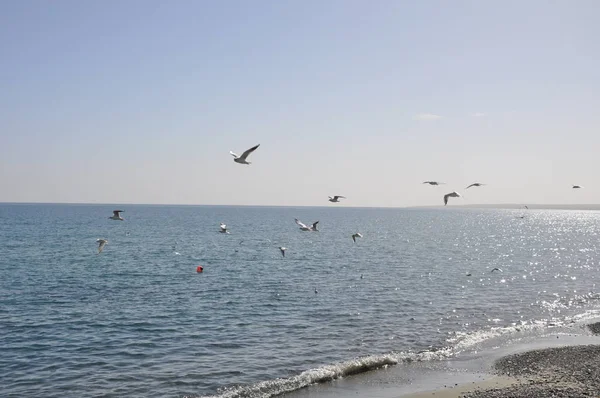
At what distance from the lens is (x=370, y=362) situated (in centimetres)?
2748

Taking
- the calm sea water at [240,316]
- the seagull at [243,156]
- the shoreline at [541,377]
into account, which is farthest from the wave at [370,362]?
the seagull at [243,156]

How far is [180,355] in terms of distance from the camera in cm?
2848

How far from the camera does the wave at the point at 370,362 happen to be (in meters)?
23.8

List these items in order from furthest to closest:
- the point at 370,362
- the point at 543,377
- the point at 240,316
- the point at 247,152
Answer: the point at 240,316 → the point at 370,362 → the point at 543,377 → the point at 247,152

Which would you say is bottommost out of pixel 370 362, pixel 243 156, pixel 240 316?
pixel 370 362

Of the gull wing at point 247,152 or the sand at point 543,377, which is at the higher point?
the gull wing at point 247,152

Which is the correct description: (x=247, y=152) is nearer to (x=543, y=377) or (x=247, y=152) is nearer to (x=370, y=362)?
(x=370, y=362)

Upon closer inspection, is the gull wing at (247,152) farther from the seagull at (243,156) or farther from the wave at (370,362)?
the wave at (370,362)

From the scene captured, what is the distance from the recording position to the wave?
23.8 m

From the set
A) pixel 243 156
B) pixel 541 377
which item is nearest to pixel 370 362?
pixel 541 377

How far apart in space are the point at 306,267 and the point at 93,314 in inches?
1293

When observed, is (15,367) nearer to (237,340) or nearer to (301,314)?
(237,340)

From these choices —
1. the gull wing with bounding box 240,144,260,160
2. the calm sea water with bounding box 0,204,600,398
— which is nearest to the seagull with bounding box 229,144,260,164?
the gull wing with bounding box 240,144,260,160

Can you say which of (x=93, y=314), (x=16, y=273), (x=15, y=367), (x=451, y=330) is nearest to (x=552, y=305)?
(x=451, y=330)
